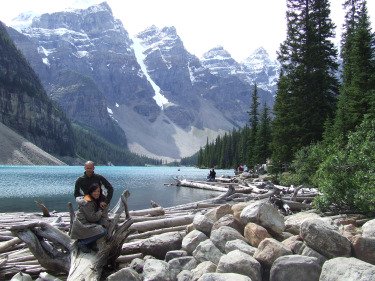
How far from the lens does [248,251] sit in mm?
10930

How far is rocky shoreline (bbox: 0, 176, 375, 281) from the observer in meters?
9.51

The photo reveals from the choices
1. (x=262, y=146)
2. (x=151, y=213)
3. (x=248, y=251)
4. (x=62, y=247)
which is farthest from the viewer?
(x=262, y=146)

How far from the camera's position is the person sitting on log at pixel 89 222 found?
10.9 m

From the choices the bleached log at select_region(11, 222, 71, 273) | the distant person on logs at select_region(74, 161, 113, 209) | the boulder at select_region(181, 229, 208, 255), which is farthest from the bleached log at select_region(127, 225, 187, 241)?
the distant person on logs at select_region(74, 161, 113, 209)

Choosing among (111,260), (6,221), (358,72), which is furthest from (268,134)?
(111,260)

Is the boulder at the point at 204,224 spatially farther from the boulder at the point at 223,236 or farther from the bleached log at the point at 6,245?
the bleached log at the point at 6,245

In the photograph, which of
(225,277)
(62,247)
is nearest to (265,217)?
(225,277)

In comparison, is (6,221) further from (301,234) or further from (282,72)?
(282,72)

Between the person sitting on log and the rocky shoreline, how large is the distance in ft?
3.90

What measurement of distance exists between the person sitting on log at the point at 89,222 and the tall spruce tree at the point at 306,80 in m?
29.1

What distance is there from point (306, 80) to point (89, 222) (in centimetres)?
3232

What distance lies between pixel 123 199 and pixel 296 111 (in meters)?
29.8

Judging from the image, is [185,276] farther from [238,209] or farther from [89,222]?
[238,209]

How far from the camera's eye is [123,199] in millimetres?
11922
